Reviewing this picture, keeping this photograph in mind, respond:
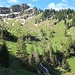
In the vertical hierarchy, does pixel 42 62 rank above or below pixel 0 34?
below

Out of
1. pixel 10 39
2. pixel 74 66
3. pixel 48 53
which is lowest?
pixel 74 66

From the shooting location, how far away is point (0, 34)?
6698 inches

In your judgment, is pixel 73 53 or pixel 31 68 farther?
pixel 73 53

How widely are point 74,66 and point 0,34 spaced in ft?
237

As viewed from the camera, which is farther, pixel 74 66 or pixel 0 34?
pixel 0 34

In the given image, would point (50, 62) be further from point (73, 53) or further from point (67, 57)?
point (73, 53)

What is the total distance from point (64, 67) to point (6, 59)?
52223 mm

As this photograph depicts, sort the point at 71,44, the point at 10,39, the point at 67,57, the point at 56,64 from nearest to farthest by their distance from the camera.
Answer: the point at 56,64 → the point at 67,57 → the point at 71,44 → the point at 10,39

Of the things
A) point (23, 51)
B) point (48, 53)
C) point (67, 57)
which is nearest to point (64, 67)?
point (48, 53)

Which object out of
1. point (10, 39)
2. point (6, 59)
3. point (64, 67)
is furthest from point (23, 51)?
point (10, 39)

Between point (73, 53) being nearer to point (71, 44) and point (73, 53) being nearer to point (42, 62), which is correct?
point (71, 44)

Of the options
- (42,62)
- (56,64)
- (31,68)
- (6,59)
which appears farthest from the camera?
(56,64)

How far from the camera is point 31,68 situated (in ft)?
301

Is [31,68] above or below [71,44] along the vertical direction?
below
